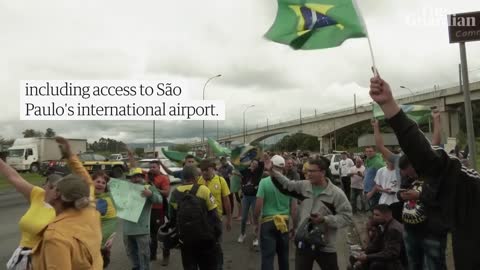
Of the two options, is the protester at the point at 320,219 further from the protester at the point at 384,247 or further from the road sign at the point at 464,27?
the road sign at the point at 464,27

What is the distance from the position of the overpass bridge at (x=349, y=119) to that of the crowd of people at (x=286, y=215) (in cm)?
1521

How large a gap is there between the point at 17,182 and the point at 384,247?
12.1 ft

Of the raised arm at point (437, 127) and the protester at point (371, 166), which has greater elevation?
the raised arm at point (437, 127)

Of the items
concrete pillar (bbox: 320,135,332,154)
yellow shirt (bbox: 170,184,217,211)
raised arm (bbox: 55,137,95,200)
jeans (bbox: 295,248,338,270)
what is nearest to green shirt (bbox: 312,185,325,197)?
jeans (bbox: 295,248,338,270)

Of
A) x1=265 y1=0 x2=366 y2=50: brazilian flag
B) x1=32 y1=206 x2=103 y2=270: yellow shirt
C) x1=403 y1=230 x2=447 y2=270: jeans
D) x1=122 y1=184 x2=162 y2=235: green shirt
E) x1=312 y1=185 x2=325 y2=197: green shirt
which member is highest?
x1=265 y1=0 x2=366 y2=50: brazilian flag

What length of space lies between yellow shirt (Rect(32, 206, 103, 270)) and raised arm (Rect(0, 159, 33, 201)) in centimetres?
39

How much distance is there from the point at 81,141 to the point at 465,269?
48065mm

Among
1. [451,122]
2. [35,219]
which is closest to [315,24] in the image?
[35,219]

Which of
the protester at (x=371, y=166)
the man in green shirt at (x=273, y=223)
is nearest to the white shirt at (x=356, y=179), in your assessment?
the protester at (x=371, y=166)

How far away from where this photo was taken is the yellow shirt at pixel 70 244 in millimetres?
2707

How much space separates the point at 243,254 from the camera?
8.02 m

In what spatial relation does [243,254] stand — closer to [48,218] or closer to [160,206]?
[160,206]

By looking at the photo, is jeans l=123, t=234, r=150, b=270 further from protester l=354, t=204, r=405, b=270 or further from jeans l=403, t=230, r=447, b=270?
jeans l=403, t=230, r=447, b=270

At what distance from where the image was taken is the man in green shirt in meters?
5.74
